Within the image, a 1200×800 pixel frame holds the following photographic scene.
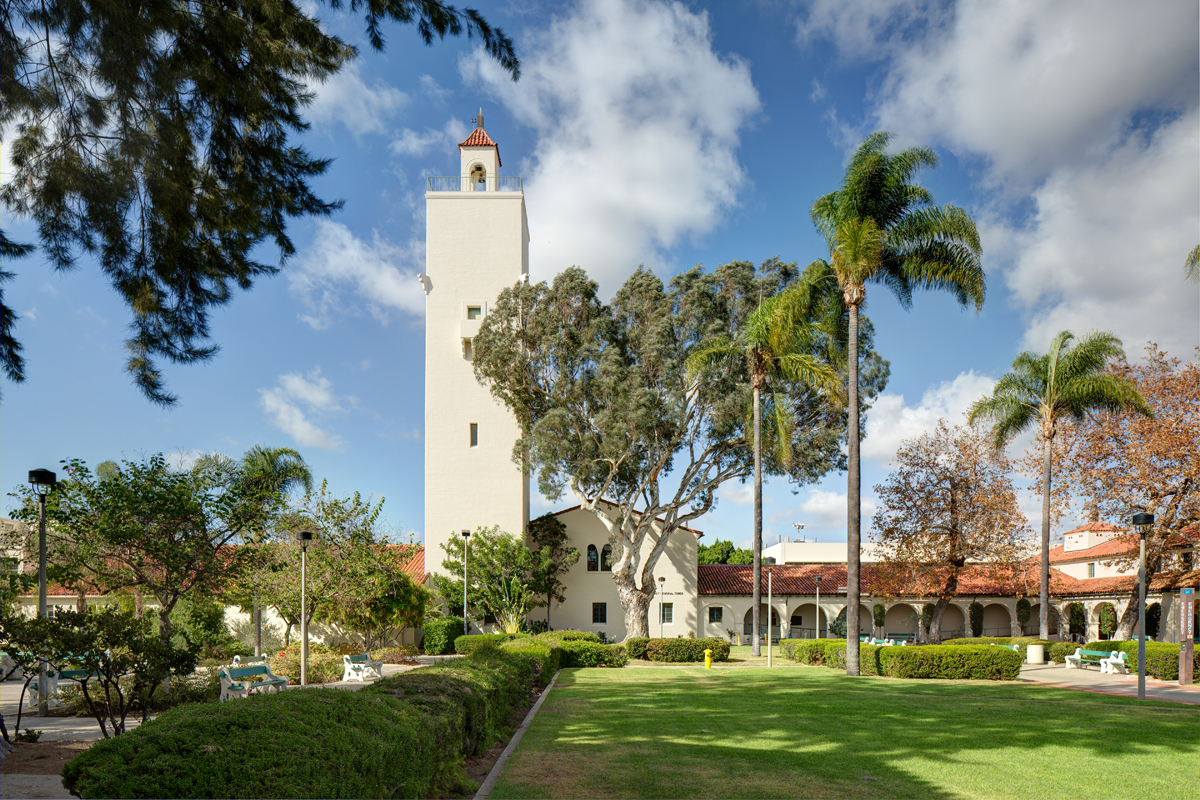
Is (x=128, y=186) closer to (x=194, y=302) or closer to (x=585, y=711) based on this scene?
(x=194, y=302)

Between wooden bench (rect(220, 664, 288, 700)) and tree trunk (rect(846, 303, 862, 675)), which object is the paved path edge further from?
tree trunk (rect(846, 303, 862, 675))

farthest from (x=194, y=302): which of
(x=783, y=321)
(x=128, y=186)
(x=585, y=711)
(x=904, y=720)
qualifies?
(x=783, y=321)

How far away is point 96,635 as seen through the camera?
8.49 meters

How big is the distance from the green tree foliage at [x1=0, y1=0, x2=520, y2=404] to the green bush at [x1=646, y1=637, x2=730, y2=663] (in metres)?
23.6

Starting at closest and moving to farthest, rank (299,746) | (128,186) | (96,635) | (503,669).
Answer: (299,746) → (128,186) → (96,635) → (503,669)

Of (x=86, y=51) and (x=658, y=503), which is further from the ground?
(x=86, y=51)

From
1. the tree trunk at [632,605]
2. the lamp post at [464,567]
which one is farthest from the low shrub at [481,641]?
the tree trunk at [632,605]

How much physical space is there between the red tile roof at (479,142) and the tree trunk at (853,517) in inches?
943

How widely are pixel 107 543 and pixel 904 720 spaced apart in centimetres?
1572

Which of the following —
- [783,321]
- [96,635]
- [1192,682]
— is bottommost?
[1192,682]

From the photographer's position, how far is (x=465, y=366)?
36688 mm

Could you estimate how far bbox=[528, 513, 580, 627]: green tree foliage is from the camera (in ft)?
119

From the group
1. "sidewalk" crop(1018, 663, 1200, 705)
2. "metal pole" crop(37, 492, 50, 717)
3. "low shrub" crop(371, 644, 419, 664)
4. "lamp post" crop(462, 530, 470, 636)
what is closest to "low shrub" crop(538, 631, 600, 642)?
"lamp post" crop(462, 530, 470, 636)

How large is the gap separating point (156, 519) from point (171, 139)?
11.3 m
